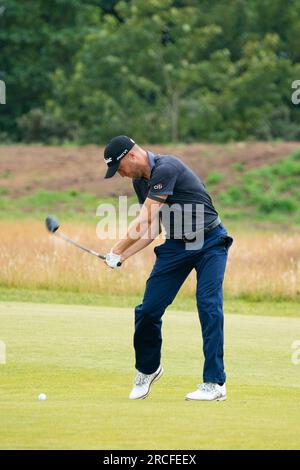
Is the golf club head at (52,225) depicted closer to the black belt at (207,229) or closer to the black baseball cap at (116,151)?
the black baseball cap at (116,151)

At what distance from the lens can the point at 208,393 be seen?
905 cm

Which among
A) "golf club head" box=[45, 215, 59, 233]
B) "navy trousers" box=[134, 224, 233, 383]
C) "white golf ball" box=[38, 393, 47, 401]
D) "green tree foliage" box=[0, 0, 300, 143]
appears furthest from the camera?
"green tree foliage" box=[0, 0, 300, 143]

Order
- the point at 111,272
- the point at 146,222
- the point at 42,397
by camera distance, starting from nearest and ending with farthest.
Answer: the point at 42,397, the point at 146,222, the point at 111,272

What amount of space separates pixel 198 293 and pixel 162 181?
85 centimetres

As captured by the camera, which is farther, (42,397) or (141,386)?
(141,386)

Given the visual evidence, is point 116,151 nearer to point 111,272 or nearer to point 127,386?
point 127,386

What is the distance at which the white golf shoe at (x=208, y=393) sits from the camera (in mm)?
9039

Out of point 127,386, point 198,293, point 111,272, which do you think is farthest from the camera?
point 111,272

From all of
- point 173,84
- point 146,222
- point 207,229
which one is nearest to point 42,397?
point 146,222

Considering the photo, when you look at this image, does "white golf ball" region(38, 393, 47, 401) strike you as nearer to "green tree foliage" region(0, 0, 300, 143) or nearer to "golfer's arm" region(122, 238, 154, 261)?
"golfer's arm" region(122, 238, 154, 261)

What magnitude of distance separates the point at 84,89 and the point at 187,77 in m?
4.55

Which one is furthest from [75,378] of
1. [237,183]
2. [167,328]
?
[237,183]

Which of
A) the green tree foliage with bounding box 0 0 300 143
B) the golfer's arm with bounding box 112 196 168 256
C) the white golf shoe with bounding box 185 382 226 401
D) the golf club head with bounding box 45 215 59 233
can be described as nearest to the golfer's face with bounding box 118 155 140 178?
the golfer's arm with bounding box 112 196 168 256

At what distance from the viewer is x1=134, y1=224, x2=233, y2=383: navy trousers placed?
30.4ft
